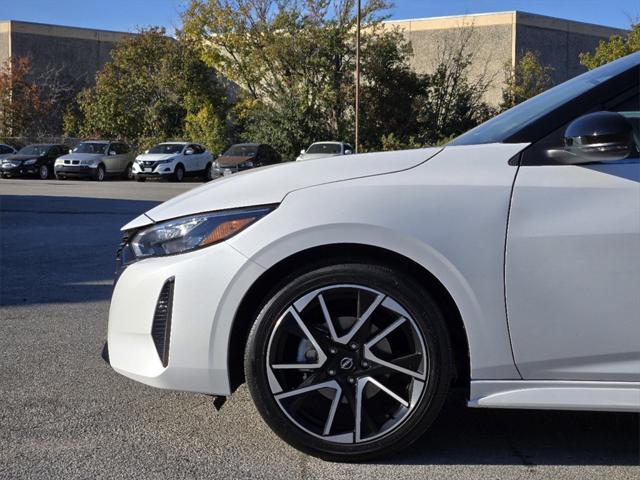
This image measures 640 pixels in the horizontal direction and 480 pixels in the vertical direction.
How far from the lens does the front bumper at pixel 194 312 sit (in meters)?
3.41

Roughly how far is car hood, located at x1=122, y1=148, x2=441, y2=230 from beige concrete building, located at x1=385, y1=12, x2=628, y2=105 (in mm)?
38570

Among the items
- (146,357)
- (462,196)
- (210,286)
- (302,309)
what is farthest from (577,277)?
(146,357)

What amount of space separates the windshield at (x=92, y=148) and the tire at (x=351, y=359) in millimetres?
30814

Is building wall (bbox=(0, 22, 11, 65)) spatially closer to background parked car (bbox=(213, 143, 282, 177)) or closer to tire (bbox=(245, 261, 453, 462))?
background parked car (bbox=(213, 143, 282, 177))

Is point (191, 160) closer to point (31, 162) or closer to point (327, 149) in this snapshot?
point (327, 149)

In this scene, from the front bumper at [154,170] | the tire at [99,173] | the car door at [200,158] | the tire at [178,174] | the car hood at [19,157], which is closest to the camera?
the front bumper at [154,170]

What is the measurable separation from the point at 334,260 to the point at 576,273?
0.98 m

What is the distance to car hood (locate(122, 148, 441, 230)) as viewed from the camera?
3504 millimetres

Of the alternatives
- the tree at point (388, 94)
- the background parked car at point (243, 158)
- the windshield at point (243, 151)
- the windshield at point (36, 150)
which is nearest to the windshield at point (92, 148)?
the windshield at point (36, 150)

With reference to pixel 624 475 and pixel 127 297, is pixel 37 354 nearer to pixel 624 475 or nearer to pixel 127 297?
pixel 127 297

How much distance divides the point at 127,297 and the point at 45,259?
258 inches

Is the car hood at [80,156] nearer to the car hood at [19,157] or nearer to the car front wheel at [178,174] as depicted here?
the car hood at [19,157]

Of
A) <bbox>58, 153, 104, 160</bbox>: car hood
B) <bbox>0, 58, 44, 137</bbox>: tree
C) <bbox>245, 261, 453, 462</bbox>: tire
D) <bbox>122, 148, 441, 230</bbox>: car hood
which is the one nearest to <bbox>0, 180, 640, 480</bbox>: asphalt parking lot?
<bbox>245, 261, 453, 462</bbox>: tire

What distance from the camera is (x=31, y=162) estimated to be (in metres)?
32.8
